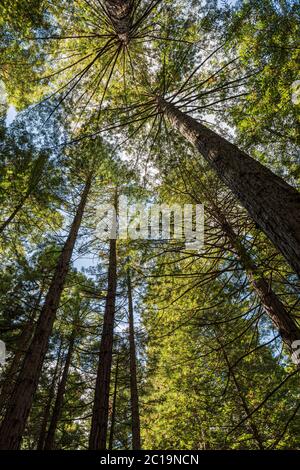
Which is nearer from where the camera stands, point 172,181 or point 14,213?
point 172,181

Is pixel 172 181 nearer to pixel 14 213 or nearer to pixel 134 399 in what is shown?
pixel 14 213

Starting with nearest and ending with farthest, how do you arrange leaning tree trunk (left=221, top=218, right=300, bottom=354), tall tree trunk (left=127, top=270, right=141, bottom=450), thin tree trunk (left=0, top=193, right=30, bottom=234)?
leaning tree trunk (left=221, top=218, right=300, bottom=354), thin tree trunk (left=0, top=193, right=30, bottom=234), tall tree trunk (left=127, top=270, right=141, bottom=450)

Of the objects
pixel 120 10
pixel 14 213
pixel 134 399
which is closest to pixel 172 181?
pixel 120 10

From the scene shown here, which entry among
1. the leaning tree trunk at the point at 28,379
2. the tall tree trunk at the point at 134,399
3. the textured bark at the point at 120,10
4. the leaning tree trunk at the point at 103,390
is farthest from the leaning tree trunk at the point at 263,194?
the tall tree trunk at the point at 134,399

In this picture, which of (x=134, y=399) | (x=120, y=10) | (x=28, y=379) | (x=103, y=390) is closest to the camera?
(x=28, y=379)

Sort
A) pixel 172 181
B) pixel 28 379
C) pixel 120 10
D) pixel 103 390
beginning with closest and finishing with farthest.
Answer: pixel 28 379
pixel 120 10
pixel 103 390
pixel 172 181

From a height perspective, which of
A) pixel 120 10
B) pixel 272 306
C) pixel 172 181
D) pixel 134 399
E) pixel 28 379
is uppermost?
pixel 120 10

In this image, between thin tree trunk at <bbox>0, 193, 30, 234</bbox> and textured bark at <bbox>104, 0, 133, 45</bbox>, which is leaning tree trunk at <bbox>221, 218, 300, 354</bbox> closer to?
textured bark at <bbox>104, 0, 133, 45</bbox>

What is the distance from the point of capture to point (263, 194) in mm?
2379

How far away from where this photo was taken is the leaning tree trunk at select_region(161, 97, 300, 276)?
1.97 meters

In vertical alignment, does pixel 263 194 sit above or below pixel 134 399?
above

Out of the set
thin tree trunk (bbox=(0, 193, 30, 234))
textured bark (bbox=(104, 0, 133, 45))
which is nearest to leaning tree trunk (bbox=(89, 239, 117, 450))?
thin tree trunk (bbox=(0, 193, 30, 234))

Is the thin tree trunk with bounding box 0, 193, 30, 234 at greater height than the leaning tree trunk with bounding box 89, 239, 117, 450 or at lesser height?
greater

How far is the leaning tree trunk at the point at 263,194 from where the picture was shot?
1974 mm
